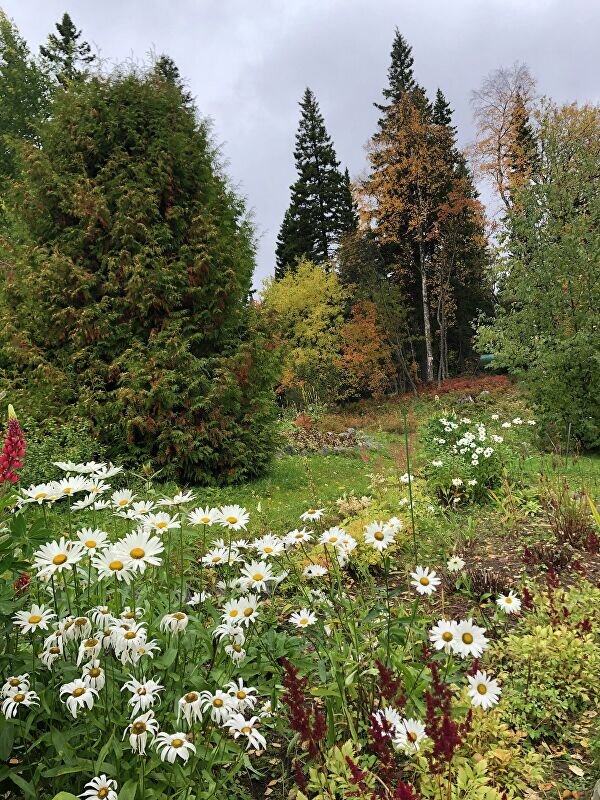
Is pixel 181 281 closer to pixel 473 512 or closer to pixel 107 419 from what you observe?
pixel 107 419

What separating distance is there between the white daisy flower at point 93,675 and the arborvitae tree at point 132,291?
15.6 feet

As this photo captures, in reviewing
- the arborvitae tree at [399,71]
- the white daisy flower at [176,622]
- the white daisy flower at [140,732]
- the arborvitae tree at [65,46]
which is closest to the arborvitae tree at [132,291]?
the white daisy flower at [176,622]

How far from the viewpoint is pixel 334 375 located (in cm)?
1923

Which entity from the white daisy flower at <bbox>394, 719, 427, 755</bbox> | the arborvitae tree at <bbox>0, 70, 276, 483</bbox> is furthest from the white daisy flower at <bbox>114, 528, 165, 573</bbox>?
the arborvitae tree at <bbox>0, 70, 276, 483</bbox>

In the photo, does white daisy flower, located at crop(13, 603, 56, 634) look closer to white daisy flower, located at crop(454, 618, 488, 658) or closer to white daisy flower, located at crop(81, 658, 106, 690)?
white daisy flower, located at crop(81, 658, 106, 690)

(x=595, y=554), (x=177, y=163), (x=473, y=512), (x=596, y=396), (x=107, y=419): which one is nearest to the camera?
(x=595, y=554)

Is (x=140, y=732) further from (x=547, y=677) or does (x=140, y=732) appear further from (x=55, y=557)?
(x=547, y=677)

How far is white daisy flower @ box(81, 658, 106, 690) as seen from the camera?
1284 mm

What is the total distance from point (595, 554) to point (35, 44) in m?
23.2

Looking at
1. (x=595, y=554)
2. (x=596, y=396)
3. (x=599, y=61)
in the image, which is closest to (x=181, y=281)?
(x=595, y=554)

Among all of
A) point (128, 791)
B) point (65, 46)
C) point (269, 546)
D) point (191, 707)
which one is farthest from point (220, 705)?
→ point (65, 46)

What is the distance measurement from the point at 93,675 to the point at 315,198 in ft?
82.2

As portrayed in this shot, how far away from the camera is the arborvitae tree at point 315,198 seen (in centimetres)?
2386

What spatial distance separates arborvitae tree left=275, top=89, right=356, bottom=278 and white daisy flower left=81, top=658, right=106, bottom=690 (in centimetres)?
2312
